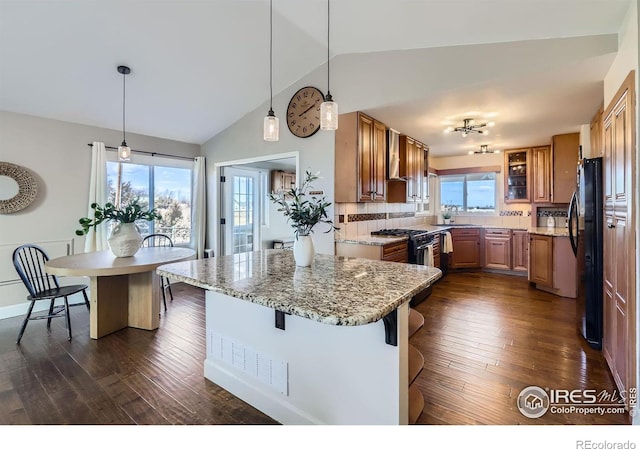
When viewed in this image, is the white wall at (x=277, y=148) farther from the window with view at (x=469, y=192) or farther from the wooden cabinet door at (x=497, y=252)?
the window with view at (x=469, y=192)

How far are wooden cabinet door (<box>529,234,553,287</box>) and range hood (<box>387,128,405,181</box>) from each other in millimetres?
2143

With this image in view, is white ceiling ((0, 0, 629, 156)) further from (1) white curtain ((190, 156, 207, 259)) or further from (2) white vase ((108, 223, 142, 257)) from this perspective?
(2) white vase ((108, 223, 142, 257))

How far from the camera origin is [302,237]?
6.21 ft

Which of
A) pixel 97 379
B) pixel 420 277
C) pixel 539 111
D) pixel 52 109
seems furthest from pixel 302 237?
pixel 52 109

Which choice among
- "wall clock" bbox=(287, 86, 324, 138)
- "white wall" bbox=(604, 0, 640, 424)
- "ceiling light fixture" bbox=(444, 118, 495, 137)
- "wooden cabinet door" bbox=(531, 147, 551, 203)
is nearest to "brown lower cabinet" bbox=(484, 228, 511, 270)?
"wooden cabinet door" bbox=(531, 147, 551, 203)

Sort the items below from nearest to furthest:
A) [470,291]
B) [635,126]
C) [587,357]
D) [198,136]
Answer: [635,126], [587,357], [470,291], [198,136]

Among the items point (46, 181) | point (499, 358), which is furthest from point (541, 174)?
point (46, 181)

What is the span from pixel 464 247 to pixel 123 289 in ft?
17.7

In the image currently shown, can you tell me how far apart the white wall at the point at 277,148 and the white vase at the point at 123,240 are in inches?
76.5

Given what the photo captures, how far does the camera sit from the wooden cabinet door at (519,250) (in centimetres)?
536

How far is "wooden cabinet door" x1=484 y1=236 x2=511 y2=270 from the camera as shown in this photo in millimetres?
5535

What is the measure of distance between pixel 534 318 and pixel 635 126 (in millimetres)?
2375
